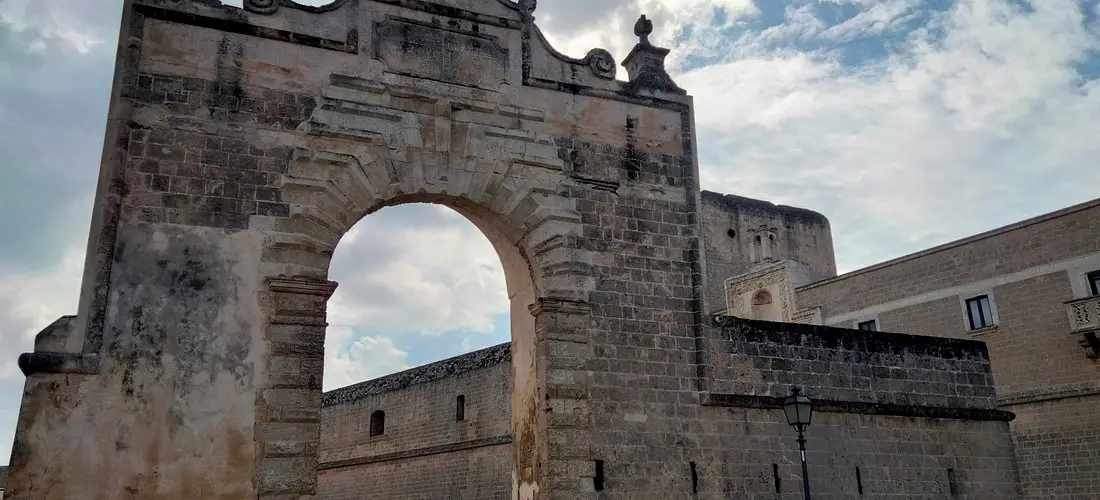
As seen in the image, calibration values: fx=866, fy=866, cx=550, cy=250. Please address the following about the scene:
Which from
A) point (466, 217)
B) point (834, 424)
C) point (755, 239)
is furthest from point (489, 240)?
point (755, 239)

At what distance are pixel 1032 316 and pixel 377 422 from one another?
14879mm

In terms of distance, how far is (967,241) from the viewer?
1850 centimetres

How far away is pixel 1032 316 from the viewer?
17.1 m

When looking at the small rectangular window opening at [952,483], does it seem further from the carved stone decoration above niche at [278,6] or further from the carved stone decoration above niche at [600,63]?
the carved stone decoration above niche at [278,6]

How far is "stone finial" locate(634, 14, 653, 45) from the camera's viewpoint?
10695mm

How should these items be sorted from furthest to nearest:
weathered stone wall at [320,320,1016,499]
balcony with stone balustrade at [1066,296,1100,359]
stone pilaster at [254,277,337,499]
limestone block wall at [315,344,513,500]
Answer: limestone block wall at [315,344,513,500] → balcony with stone balustrade at [1066,296,1100,359] → weathered stone wall at [320,320,1016,499] → stone pilaster at [254,277,337,499]

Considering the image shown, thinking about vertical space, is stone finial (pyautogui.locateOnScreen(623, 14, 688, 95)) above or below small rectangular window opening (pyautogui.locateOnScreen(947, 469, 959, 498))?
above

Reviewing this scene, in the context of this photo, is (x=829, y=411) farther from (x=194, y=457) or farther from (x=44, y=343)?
(x=44, y=343)

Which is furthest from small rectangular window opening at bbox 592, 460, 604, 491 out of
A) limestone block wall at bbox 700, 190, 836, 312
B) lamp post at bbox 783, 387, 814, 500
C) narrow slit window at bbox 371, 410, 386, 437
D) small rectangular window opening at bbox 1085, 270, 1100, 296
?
limestone block wall at bbox 700, 190, 836, 312

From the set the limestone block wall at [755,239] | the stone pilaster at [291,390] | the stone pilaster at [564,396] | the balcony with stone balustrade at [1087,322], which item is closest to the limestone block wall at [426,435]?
the stone pilaster at [564,396]

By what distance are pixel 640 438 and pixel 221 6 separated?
240 inches

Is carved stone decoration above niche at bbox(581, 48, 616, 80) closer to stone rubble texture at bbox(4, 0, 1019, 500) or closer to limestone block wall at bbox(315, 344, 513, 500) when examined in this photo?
stone rubble texture at bbox(4, 0, 1019, 500)

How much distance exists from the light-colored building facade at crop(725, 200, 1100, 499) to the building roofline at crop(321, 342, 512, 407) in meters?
8.69

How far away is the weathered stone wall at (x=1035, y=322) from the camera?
1616 centimetres
